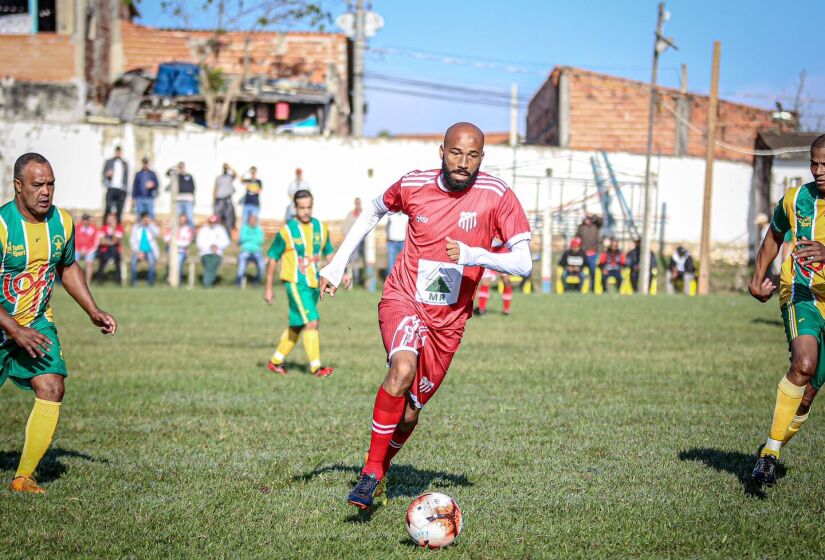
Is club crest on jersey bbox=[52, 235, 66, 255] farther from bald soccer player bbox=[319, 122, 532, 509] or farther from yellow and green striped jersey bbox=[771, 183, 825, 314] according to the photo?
yellow and green striped jersey bbox=[771, 183, 825, 314]

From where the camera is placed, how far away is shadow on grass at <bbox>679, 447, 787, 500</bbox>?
6.01 metres

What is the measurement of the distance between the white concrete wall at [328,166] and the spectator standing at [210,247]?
20.3 ft

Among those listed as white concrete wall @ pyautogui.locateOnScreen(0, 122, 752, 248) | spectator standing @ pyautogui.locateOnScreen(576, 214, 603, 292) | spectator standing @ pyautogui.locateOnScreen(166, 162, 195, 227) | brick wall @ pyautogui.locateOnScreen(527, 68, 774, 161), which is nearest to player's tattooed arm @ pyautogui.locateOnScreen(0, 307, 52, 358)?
spectator standing @ pyautogui.locateOnScreen(166, 162, 195, 227)

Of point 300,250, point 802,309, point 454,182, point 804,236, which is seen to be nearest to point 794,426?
point 802,309

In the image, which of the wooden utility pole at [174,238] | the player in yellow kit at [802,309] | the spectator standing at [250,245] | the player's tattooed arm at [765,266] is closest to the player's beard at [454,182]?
the player in yellow kit at [802,309]

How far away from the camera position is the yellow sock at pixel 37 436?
596cm

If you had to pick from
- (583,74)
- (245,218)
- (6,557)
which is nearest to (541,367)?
(6,557)

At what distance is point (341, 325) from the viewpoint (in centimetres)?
1688

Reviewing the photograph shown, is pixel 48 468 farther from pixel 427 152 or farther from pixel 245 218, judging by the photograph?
pixel 427 152

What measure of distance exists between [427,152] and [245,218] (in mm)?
9105

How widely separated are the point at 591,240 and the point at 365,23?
55.7ft

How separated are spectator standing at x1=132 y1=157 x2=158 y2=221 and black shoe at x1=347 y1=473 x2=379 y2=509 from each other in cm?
2262

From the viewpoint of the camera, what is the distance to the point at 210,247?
24797mm

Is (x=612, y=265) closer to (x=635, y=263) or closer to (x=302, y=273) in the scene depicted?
(x=635, y=263)
